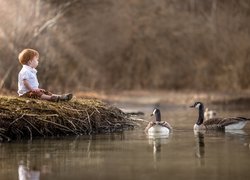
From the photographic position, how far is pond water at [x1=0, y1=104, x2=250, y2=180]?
9320 mm

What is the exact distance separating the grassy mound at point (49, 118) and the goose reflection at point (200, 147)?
181cm

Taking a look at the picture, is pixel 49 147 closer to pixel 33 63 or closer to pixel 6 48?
pixel 33 63

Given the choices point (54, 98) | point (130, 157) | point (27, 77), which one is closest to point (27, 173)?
point (130, 157)

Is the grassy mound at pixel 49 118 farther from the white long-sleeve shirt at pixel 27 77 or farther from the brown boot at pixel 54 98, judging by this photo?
the white long-sleeve shirt at pixel 27 77

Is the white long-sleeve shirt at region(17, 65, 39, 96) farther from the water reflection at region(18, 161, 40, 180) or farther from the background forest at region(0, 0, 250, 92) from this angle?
the background forest at region(0, 0, 250, 92)

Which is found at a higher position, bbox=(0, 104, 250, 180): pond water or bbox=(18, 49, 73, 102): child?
bbox=(18, 49, 73, 102): child

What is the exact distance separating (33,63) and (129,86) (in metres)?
21.0

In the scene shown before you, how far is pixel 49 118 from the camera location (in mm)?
14297

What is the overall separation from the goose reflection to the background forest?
17258mm

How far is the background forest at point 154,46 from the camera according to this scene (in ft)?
109

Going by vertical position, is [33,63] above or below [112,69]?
below

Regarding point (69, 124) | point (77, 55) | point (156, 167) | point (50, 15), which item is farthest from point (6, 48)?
point (156, 167)

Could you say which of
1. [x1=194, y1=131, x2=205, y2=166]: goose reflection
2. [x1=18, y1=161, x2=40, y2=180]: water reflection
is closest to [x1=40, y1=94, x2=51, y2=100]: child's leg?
[x1=194, y1=131, x2=205, y2=166]: goose reflection

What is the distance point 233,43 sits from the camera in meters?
33.8
